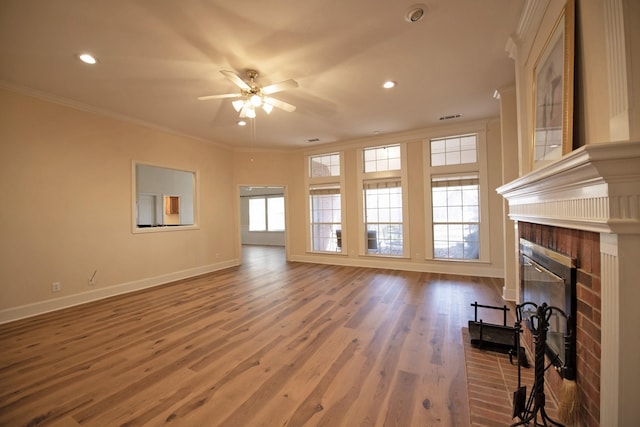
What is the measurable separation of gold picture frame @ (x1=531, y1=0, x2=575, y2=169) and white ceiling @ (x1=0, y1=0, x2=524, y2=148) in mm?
746

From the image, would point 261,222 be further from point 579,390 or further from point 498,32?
point 579,390

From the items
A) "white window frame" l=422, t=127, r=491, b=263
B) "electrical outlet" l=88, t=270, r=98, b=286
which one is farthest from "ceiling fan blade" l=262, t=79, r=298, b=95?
"electrical outlet" l=88, t=270, r=98, b=286

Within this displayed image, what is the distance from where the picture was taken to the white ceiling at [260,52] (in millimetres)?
2152

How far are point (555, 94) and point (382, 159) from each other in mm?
4349

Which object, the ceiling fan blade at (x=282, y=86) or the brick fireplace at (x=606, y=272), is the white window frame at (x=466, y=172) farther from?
the brick fireplace at (x=606, y=272)

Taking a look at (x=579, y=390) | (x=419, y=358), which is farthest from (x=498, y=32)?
(x=419, y=358)

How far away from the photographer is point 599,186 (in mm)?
1058

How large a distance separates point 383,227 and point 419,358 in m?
3.89

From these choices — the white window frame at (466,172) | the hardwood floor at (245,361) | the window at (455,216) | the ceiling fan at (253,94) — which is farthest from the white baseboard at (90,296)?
the window at (455,216)

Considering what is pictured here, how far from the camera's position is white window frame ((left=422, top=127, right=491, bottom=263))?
4.90 m

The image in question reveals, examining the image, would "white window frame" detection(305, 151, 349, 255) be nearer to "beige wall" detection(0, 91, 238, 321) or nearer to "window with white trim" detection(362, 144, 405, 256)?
"window with white trim" detection(362, 144, 405, 256)

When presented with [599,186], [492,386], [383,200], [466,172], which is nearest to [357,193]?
[383,200]

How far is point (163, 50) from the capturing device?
263cm

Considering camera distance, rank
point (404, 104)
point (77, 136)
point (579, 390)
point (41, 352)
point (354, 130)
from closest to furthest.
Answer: point (579, 390) → point (41, 352) → point (77, 136) → point (404, 104) → point (354, 130)
